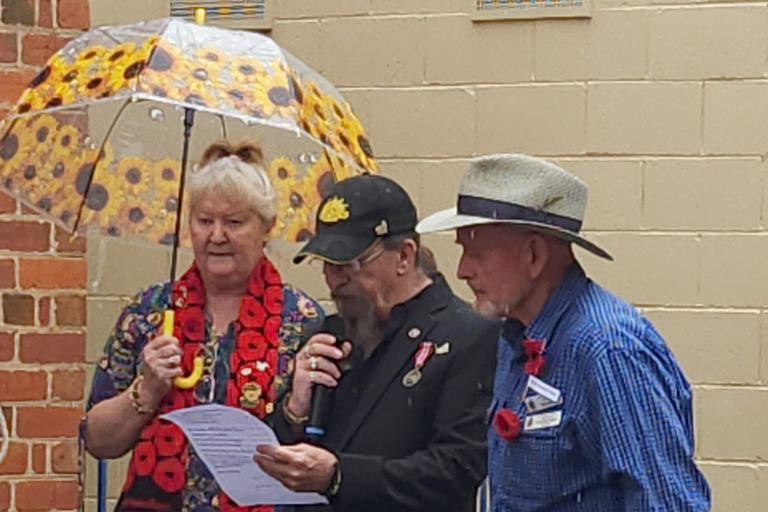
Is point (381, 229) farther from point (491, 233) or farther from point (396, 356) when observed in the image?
point (491, 233)

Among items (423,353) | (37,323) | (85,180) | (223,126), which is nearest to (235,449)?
(423,353)

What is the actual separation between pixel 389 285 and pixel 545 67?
6.39ft

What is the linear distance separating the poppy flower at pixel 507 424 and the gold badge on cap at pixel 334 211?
842mm

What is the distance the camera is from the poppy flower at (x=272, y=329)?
448 cm

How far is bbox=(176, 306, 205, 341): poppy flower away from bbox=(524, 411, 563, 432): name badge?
4.39ft

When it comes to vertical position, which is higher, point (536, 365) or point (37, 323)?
point (536, 365)

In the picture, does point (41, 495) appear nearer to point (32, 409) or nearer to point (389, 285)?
point (32, 409)

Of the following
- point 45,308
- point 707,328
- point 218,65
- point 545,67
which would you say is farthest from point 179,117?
point 707,328

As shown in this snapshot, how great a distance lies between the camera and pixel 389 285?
413 centimetres

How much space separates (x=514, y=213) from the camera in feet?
→ 11.4

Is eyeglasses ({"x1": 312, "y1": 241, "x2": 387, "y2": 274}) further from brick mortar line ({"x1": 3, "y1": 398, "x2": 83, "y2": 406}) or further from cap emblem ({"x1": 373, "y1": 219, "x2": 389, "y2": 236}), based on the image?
brick mortar line ({"x1": 3, "y1": 398, "x2": 83, "y2": 406})

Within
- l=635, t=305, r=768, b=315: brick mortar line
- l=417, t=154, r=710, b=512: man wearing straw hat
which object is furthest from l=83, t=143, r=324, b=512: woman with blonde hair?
l=635, t=305, r=768, b=315: brick mortar line

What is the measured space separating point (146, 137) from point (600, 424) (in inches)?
81.4

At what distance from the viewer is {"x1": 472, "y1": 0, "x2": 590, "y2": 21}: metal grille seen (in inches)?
228
